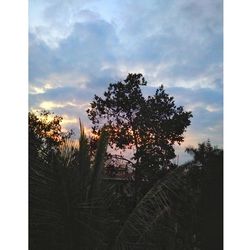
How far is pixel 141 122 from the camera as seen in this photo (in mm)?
4020

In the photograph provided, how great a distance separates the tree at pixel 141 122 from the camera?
375 cm

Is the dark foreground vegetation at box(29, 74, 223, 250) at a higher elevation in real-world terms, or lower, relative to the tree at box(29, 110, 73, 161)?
lower

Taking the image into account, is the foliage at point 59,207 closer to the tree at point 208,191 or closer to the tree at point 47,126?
the tree at point 47,126

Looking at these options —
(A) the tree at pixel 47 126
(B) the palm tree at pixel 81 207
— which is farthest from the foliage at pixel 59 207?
(A) the tree at pixel 47 126

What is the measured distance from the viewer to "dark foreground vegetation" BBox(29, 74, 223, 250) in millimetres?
2244

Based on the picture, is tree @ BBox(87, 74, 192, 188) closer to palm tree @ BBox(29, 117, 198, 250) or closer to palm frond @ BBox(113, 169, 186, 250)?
palm tree @ BBox(29, 117, 198, 250)

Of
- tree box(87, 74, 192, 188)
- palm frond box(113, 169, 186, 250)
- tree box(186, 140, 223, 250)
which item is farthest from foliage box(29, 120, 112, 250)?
tree box(87, 74, 192, 188)

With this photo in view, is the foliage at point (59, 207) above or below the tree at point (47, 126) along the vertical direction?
below

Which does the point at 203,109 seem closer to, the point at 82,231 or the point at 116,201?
the point at 116,201

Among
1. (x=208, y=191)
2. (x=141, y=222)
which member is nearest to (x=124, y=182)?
(x=208, y=191)

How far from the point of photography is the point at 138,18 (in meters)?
3.39

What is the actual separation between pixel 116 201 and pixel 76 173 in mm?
808
